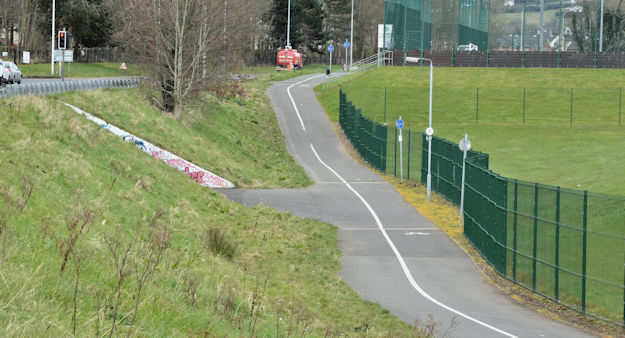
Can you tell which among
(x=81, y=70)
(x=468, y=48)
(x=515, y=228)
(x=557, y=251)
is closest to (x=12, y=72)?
(x=81, y=70)

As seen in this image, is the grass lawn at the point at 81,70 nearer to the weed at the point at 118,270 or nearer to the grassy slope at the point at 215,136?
the grassy slope at the point at 215,136

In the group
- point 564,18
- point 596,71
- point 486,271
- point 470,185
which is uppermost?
point 564,18

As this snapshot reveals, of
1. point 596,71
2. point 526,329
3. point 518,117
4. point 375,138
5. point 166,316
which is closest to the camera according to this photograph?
point 166,316

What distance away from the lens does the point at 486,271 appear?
22109 mm

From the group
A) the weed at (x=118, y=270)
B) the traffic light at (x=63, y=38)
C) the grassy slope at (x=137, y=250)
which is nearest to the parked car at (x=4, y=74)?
the traffic light at (x=63, y=38)

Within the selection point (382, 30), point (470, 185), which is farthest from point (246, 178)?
point (382, 30)

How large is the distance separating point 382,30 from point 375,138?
35.1 m

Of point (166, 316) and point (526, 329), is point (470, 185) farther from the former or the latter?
point (166, 316)

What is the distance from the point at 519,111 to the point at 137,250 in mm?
55272

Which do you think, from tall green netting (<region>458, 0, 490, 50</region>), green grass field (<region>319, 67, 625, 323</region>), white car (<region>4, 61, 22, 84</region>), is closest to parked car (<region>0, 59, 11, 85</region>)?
white car (<region>4, 61, 22, 84</region>)

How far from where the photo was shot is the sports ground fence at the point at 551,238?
16.1 metres

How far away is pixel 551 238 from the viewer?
1792 centimetres

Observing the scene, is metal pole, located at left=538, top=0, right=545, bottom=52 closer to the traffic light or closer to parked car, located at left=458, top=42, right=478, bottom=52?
parked car, located at left=458, top=42, right=478, bottom=52

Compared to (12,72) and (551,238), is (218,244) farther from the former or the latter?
(12,72)
